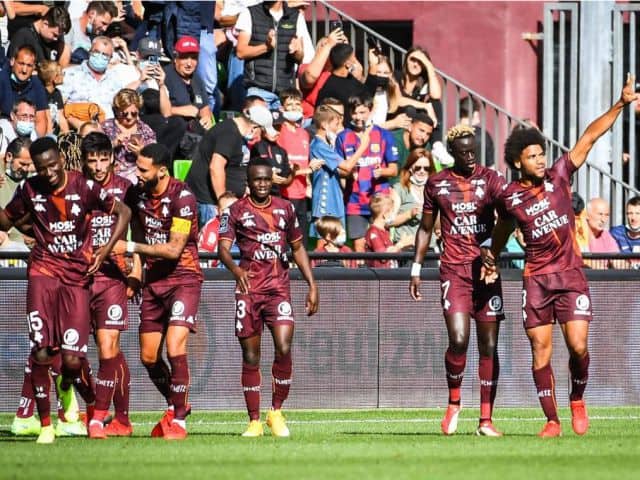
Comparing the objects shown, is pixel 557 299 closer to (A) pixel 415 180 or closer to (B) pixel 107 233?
(B) pixel 107 233

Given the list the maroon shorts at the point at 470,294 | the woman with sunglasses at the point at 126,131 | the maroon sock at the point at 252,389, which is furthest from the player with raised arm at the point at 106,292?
the woman with sunglasses at the point at 126,131

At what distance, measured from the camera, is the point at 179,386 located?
12695 mm

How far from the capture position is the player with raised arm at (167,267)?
12680 millimetres

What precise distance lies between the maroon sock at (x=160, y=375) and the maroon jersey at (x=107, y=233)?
2.76 ft

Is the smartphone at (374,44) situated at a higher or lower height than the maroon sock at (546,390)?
higher

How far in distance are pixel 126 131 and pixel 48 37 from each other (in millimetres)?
3041

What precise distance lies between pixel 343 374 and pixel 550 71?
301 inches

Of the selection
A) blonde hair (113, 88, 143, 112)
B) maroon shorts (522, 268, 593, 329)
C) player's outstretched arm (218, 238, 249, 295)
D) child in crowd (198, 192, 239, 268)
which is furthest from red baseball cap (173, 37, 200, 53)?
maroon shorts (522, 268, 593, 329)

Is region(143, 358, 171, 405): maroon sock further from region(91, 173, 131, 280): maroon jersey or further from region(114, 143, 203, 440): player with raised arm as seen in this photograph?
region(91, 173, 131, 280): maroon jersey

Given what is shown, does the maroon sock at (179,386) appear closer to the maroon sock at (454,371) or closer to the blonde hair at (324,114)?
the maroon sock at (454,371)

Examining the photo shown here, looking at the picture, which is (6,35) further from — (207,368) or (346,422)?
(346,422)

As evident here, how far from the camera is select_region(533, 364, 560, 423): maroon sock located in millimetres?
12680

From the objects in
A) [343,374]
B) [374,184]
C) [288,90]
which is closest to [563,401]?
[343,374]

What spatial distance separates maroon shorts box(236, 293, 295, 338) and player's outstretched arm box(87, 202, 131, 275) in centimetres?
131
